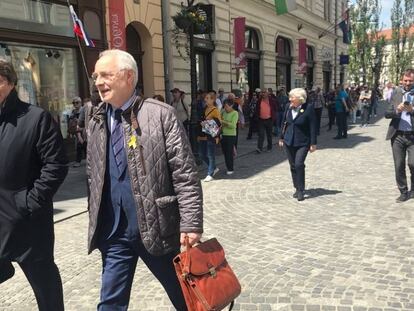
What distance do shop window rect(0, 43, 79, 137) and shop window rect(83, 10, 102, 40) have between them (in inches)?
27.2

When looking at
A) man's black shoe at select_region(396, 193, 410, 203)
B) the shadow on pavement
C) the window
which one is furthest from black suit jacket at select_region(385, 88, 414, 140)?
the window

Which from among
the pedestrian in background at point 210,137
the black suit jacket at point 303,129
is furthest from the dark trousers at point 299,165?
the pedestrian in background at point 210,137

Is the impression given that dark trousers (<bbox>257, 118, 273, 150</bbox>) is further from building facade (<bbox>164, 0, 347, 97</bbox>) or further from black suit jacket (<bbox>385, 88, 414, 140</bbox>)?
black suit jacket (<bbox>385, 88, 414, 140</bbox>)

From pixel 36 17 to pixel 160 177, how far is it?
10.4 meters

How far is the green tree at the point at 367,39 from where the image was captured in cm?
4125

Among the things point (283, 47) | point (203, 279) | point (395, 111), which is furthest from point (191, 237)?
point (283, 47)

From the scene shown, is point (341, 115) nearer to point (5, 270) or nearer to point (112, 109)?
point (112, 109)

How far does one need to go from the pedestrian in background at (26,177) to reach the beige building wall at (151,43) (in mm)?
12381

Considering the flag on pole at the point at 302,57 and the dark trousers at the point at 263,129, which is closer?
the dark trousers at the point at 263,129

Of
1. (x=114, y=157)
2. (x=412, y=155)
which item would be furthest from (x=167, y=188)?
(x=412, y=155)

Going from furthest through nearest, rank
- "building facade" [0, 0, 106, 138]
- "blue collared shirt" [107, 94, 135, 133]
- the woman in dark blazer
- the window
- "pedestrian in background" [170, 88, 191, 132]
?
the window
"pedestrian in background" [170, 88, 191, 132]
"building facade" [0, 0, 106, 138]
the woman in dark blazer
"blue collared shirt" [107, 94, 135, 133]

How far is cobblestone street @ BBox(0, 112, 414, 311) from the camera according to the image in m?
4.02

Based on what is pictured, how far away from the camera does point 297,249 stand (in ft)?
17.0

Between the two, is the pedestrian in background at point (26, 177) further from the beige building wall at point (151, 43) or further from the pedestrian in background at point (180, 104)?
the beige building wall at point (151, 43)
